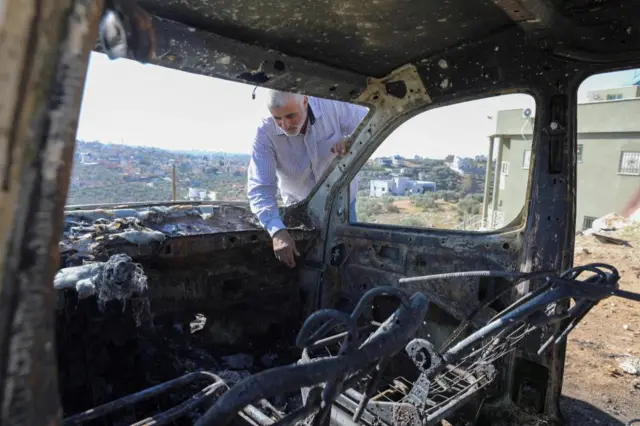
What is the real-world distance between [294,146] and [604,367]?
10.9 ft

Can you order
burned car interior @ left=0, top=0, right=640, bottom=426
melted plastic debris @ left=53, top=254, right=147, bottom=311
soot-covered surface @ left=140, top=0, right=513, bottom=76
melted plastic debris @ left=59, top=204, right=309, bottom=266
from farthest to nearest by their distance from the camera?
melted plastic debris @ left=59, top=204, right=309, bottom=266, melted plastic debris @ left=53, top=254, right=147, bottom=311, soot-covered surface @ left=140, top=0, right=513, bottom=76, burned car interior @ left=0, top=0, right=640, bottom=426

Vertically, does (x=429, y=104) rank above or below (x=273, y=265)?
above

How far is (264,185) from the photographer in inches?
128

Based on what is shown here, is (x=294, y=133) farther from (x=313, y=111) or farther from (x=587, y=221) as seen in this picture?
(x=587, y=221)

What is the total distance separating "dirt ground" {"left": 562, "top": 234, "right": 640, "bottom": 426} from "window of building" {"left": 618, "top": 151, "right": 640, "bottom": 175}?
13980mm

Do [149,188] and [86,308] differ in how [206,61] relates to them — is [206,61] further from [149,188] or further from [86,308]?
[149,188]

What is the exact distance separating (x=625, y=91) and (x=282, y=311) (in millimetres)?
23606

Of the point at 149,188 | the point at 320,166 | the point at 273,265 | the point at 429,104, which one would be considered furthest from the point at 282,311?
the point at 149,188

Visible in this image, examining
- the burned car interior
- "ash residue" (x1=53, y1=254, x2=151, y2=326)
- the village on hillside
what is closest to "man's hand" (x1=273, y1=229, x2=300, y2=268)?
the burned car interior

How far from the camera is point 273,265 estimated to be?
3172 mm

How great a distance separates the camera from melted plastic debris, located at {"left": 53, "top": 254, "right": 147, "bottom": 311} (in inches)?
77.7

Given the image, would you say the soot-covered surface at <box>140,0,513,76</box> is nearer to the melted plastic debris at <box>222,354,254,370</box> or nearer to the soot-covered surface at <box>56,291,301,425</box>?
the soot-covered surface at <box>56,291,301,425</box>

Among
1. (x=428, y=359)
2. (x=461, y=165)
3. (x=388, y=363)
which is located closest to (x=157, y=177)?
(x=388, y=363)

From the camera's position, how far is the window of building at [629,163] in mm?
17812
